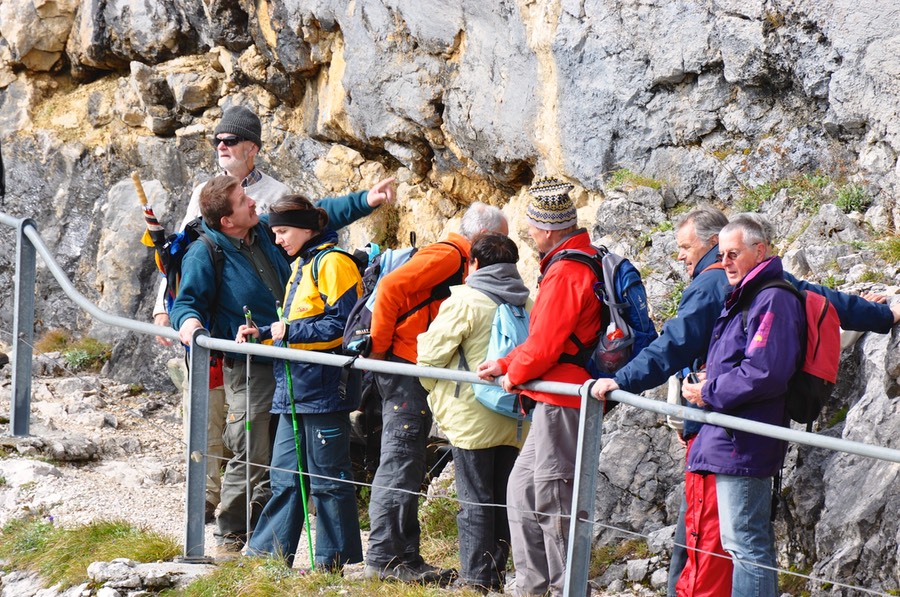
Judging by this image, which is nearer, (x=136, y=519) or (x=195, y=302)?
(x=195, y=302)

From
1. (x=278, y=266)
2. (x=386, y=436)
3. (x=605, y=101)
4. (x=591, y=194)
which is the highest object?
(x=605, y=101)

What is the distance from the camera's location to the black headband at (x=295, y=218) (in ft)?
18.5

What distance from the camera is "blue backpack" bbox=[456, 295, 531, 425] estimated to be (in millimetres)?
5273

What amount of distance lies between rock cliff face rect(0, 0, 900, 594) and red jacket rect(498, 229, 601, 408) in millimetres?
1515

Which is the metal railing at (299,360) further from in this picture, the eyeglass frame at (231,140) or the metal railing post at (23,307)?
the eyeglass frame at (231,140)

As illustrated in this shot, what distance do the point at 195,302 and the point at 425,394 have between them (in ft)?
4.71

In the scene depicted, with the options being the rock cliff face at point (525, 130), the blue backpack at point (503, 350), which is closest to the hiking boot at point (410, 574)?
the blue backpack at point (503, 350)

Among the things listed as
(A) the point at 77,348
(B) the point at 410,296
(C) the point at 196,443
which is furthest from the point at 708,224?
(A) the point at 77,348

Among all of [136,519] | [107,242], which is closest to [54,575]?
[136,519]

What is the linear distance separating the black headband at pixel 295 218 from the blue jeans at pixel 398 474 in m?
0.88

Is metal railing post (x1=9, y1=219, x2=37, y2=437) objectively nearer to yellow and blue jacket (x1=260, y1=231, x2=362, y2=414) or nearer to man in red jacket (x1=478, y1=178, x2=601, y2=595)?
yellow and blue jacket (x1=260, y1=231, x2=362, y2=414)

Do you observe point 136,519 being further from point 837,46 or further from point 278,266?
point 837,46

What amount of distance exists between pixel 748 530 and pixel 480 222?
224 cm

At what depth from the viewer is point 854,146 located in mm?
8086
